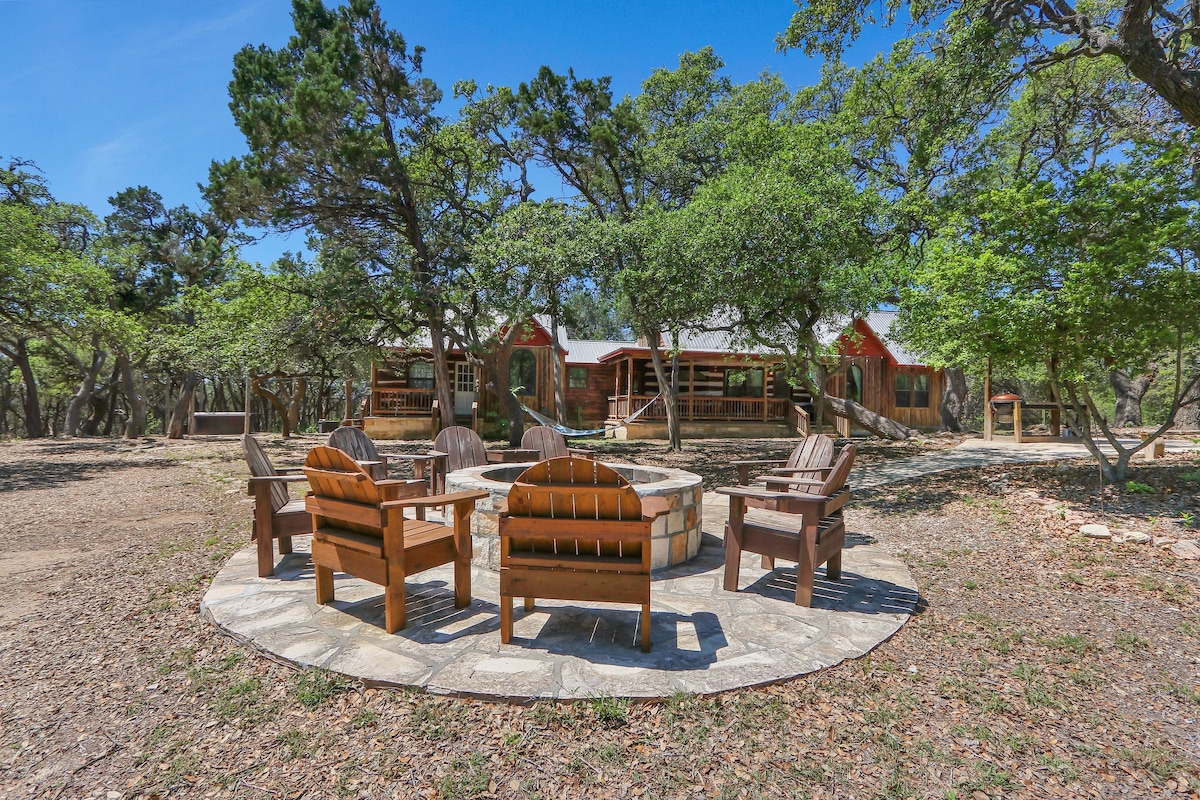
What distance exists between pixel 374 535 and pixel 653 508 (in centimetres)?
156

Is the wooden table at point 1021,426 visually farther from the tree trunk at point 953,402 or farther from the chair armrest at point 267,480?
the chair armrest at point 267,480

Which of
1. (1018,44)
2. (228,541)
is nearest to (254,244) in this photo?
(228,541)

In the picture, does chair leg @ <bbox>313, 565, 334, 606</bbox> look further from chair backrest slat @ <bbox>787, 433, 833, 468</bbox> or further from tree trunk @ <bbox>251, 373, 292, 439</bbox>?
tree trunk @ <bbox>251, 373, 292, 439</bbox>

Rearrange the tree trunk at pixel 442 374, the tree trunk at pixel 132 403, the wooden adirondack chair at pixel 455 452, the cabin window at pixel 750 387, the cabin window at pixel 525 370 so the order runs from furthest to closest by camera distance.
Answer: the cabin window at pixel 750 387 → the cabin window at pixel 525 370 → the tree trunk at pixel 132 403 → the tree trunk at pixel 442 374 → the wooden adirondack chair at pixel 455 452

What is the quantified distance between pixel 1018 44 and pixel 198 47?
37.6 ft

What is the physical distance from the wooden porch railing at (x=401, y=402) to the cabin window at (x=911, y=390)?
54.2 ft

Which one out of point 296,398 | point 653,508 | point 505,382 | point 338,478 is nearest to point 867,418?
point 505,382

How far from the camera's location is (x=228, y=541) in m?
5.01

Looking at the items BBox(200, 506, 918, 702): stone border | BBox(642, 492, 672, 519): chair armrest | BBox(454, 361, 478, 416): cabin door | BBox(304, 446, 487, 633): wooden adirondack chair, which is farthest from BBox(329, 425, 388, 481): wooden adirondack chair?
BBox(454, 361, 478, 416): cabin door

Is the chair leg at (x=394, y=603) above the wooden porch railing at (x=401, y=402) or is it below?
Answer: below

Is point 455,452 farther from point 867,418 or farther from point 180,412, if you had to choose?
point 180,412

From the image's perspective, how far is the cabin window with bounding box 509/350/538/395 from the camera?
1927 cm

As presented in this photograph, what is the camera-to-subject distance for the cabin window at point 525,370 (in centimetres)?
1927

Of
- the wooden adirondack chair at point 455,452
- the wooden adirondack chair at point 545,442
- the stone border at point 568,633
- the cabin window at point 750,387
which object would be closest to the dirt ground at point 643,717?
the stone border at point 568,633
